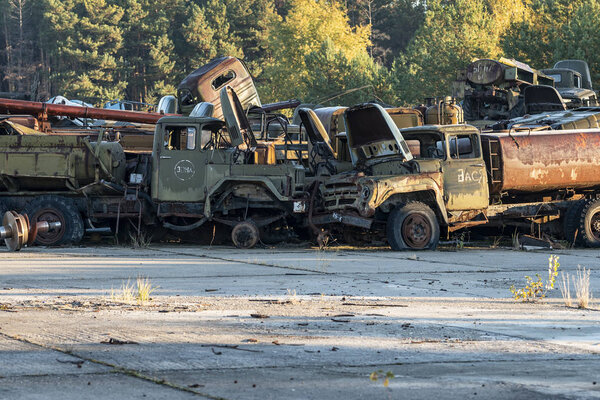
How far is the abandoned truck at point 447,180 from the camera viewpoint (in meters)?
17.2

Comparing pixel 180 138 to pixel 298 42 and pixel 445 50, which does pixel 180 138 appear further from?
pixel 298 42

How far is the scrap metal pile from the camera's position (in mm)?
17562

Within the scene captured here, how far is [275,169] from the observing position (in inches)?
710

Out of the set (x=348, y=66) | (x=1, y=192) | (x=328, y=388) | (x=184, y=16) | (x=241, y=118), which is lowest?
(x=328, y=388)

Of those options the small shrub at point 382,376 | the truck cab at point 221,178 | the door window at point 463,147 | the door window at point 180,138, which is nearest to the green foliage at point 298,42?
the door window at point 180,138

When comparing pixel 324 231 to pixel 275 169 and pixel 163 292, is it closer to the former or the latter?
pixel 275 169

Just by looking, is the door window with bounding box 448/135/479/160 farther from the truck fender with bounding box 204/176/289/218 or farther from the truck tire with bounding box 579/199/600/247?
the truck fender with bounding box 204/176/289/218

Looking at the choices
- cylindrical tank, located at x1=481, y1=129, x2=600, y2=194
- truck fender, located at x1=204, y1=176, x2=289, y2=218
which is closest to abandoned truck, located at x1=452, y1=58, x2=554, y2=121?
cylindrical tank, located at x1=481, y1=129, x2=600, y2=194

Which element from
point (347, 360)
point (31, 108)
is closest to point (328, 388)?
point (347, 360)

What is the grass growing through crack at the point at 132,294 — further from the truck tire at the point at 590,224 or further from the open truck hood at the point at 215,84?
the open truck hood at the point at 215,84

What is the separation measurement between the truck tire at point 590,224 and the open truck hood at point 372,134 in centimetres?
361

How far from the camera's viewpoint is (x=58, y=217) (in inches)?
716

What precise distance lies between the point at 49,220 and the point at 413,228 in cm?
674

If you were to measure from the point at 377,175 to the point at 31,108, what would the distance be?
1023cm
